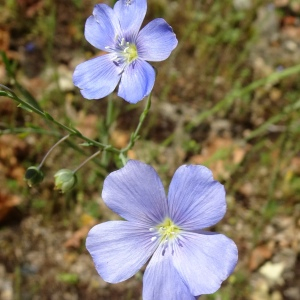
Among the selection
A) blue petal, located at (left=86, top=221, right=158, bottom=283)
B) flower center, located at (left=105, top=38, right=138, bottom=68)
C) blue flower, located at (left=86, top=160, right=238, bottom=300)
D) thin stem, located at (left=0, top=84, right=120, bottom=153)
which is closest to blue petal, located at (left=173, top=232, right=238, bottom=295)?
blue flower, located at (left=86, top=160, right=238, bottom=300)

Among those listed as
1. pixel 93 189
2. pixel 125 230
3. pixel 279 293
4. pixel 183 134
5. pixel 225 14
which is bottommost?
pixel 279 293

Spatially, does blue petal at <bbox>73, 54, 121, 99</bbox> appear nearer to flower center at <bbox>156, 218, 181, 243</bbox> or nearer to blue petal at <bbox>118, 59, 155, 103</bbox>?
blue petal at <bbox>118, 59, 155, 103</bbox>

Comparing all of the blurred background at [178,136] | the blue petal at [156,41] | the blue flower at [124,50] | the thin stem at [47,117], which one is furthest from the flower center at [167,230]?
the blurred background at [178,136]

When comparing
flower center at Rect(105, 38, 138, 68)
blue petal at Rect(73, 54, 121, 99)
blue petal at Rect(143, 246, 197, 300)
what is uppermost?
flower center at Rect(105, 38, 138, 68)

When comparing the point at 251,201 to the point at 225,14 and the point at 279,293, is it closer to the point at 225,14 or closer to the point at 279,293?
the point at 279,293

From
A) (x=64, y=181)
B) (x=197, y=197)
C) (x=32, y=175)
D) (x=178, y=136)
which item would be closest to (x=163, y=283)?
(x=197, y=197)

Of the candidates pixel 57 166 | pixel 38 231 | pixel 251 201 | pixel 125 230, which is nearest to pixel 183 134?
pixel 251 201

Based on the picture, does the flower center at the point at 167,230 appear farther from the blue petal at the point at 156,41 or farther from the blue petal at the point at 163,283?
the blue petal at the point at 156,41
